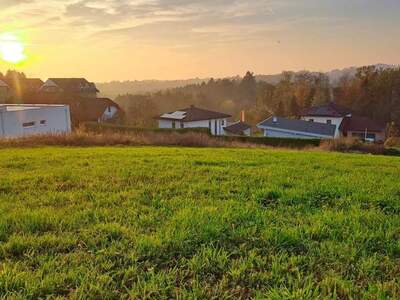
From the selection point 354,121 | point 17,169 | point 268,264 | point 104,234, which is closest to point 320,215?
point 268,264

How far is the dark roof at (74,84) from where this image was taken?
51.2m

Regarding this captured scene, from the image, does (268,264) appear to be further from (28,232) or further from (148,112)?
(148,112)

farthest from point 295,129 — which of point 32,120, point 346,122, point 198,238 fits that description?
point 198,238

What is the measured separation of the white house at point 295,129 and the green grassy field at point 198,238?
3537 cm

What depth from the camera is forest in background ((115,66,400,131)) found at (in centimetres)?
4950

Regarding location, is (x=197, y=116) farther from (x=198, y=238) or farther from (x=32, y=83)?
(x=198, y=238)

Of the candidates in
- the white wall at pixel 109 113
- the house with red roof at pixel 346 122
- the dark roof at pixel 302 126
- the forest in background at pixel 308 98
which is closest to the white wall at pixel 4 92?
the white wall at pixel 109 113

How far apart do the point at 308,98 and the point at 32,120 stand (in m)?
43.4

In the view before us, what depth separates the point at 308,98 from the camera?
188 feet

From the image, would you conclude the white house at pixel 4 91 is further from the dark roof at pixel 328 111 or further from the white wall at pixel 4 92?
the dark roof at pixel 328 111

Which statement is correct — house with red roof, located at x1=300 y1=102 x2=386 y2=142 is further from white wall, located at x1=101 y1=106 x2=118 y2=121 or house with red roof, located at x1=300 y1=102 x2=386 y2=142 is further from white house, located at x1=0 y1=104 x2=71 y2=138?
white house, located at x1=0 y1=104 x2=71 y2=138

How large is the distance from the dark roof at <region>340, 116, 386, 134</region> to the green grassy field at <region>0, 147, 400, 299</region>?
139 ft

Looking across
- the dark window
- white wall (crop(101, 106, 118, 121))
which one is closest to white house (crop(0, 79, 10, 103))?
white wall (crop(101, 106, 118, 121))

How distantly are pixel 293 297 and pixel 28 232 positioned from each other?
2298 mm
